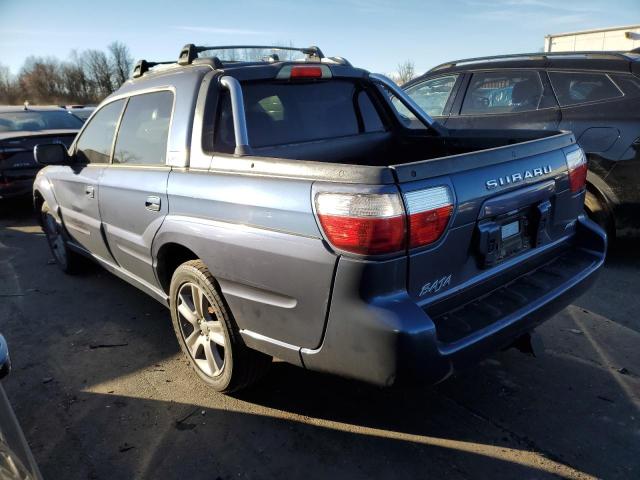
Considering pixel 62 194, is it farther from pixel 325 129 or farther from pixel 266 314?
pixel 266 314

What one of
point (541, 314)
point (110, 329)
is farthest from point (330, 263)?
point (110, 329)

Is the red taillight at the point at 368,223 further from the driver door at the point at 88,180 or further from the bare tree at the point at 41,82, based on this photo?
the bare tree at the point at 41,82

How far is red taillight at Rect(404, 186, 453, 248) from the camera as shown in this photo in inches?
77.0

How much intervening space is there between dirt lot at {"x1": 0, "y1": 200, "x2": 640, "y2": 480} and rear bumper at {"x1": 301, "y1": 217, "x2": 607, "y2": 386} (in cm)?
29

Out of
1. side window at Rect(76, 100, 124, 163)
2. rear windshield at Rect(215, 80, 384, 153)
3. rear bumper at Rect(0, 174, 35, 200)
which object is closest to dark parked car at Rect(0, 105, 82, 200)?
rear bumper at Rect(0, 174, 35, 200)

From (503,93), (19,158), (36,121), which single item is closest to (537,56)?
(503,93)

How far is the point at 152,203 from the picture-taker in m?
3.05

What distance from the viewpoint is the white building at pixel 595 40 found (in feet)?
49.1

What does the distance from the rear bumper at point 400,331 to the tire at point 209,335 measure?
56 centimetres

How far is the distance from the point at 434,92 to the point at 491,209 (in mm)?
4163

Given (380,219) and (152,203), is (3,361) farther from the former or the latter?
(152,203)

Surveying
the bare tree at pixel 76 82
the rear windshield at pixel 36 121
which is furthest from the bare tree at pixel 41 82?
the rear windshield at pixel 36 121

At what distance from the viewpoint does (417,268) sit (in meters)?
2.04

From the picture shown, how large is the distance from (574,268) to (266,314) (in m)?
1.77
